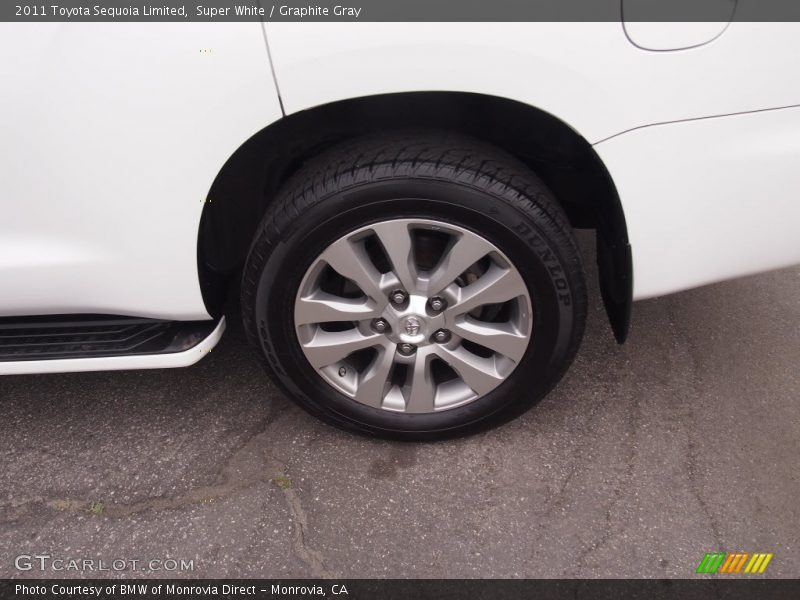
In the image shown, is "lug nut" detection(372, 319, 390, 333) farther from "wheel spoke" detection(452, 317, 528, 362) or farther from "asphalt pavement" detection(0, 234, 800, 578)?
"asphalt pavement" detection(0, 234, 800, 578)

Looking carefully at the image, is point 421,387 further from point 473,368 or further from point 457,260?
point 457,260

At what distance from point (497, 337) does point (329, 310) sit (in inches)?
19.2

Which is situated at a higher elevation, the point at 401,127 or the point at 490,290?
the point at 401,127

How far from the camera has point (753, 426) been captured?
2086 millimetres

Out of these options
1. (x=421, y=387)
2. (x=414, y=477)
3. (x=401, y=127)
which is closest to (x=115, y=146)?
(x=401, y=127)

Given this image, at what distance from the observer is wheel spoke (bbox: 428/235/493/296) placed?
171cm

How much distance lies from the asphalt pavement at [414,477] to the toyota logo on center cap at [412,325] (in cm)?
43

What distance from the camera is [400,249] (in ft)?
5.71

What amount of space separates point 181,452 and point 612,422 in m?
1.40

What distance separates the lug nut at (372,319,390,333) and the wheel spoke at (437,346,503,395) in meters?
0.17
